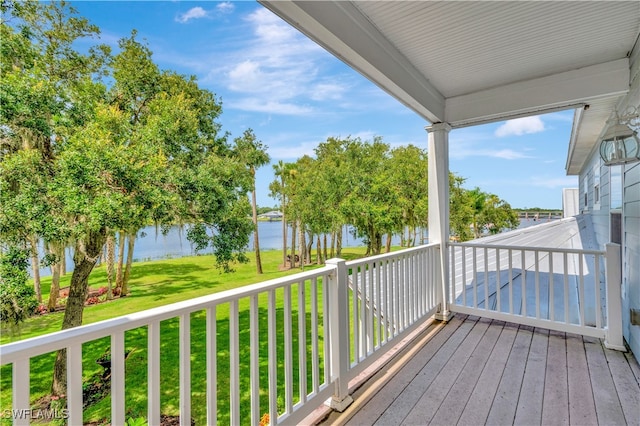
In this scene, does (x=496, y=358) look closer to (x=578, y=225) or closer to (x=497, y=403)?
(x=497, y=403)

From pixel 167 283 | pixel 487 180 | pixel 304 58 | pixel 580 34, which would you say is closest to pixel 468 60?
pixel 580 34

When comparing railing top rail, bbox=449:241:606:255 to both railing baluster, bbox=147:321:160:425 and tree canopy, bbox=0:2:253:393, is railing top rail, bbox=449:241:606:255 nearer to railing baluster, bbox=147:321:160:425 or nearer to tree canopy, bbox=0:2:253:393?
railing baluster, bbox=147:321:160:425

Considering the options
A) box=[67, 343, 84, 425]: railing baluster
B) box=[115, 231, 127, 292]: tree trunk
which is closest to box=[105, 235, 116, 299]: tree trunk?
box=[115, 231, 127, 292]: tree trunk

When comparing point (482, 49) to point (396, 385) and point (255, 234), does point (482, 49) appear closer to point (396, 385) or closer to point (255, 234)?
point (396, 385)

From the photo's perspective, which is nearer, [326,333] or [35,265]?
[326,333]

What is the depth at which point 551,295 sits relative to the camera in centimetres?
293

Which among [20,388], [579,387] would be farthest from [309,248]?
[20,388]

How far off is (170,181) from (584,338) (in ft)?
18.5

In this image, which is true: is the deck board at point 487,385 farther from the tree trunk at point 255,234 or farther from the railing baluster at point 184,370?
the tree trunk at point 255,234

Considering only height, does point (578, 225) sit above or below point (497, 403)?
above

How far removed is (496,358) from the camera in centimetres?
254

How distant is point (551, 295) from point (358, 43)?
3.02 m

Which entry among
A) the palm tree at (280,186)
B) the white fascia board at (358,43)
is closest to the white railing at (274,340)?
the white fascia board at (358,43)

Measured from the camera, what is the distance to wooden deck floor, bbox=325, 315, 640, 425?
183cm
